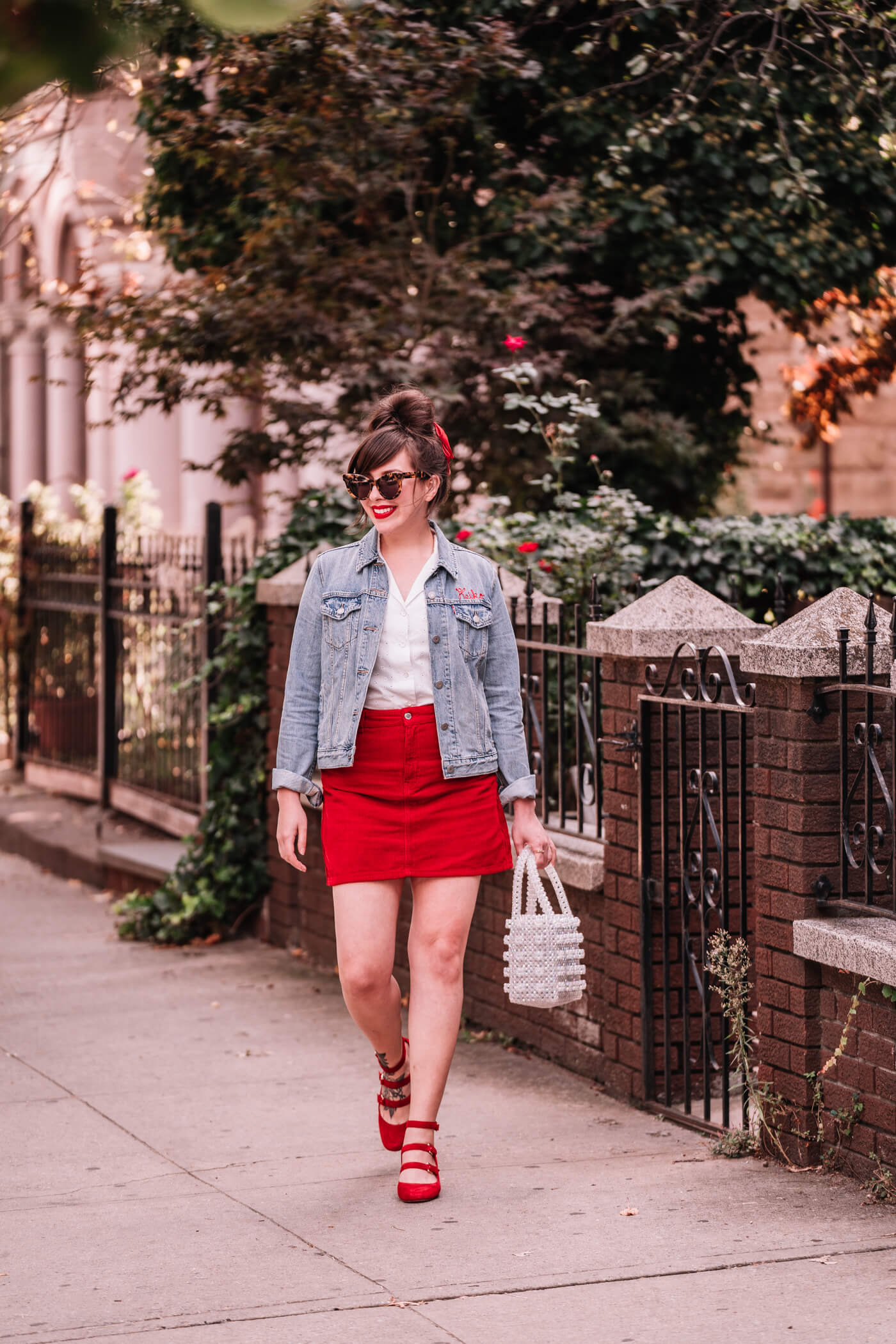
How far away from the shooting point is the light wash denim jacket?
4.26m

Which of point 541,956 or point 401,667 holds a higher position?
point 401,667

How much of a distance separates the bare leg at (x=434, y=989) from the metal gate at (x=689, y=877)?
2.88ft

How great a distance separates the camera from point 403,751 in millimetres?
4250

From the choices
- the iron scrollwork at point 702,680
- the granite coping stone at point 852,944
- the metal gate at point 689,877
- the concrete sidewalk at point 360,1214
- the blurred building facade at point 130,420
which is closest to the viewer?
the concrete sidewalk at point 360,1214

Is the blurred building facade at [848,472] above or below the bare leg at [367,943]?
above

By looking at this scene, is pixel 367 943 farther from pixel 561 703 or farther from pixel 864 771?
pixel 561 703

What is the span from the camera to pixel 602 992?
5477mm

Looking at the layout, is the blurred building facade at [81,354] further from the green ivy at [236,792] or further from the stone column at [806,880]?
the stone column at [806,880]

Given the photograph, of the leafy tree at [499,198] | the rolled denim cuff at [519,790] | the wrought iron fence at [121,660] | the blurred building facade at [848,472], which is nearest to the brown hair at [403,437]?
the rolled denim cuff at [519,790]

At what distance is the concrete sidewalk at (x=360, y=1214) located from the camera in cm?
351

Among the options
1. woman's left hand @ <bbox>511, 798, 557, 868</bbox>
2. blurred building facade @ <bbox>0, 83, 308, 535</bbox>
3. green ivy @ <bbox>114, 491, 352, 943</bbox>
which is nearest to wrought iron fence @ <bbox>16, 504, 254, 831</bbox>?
green ivy @ <bbox>114, 491, 352, 943</bbox>

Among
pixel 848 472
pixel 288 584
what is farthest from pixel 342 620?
pixel 848 472

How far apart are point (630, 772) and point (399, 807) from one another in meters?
1.23

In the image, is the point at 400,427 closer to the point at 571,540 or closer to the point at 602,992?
the point at 602,992
